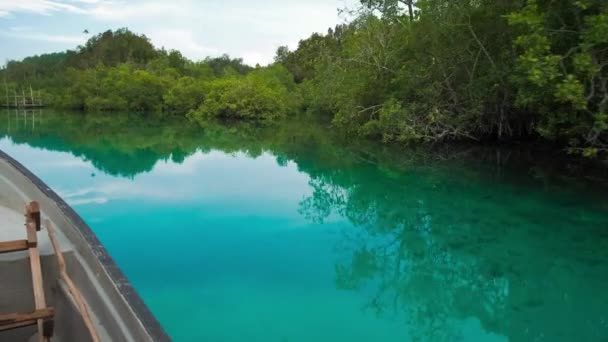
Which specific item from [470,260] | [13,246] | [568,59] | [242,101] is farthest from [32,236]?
[242,101]

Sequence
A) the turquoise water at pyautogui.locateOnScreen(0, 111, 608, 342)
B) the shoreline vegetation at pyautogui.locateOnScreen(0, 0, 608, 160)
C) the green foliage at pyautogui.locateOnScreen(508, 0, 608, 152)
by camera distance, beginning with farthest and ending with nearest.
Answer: the shoreline vegetation at pyautogui.locateOnScreen(0, 0, 608, 160), the green foliage at pyautogui.locateOnScreen(508, 0, 608, 152), the turquoise water at pyautogui.locateOnScreen(0, 111, 608, 342)

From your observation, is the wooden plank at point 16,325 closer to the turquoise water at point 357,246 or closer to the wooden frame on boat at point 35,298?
the wooden frame on boat at point 35,298

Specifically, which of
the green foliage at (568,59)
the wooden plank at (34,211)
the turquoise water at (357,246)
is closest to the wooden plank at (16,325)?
the wooden plank at (34,211)

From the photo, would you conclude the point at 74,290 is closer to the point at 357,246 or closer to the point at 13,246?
the point at 13,246

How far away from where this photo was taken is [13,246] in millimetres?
2531

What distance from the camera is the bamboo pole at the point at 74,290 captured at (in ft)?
6.49

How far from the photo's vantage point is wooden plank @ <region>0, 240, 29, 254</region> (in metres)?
2.51

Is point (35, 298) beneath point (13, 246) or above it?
beneath

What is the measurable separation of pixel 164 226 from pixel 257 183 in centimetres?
348

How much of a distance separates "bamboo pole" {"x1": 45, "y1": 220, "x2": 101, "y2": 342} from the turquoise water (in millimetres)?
1379

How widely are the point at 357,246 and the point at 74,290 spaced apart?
434cm

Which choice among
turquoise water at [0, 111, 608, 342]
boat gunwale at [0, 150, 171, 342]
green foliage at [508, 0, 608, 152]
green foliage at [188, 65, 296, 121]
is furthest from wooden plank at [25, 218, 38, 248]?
green foliage at [188, 65, 296, 121]

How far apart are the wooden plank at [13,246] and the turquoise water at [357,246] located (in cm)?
156

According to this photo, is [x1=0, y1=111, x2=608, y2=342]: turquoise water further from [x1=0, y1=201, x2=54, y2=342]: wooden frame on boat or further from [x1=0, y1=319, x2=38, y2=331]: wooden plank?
[x1=0, y1=319, x2=38, y2=331]: wooden plank
